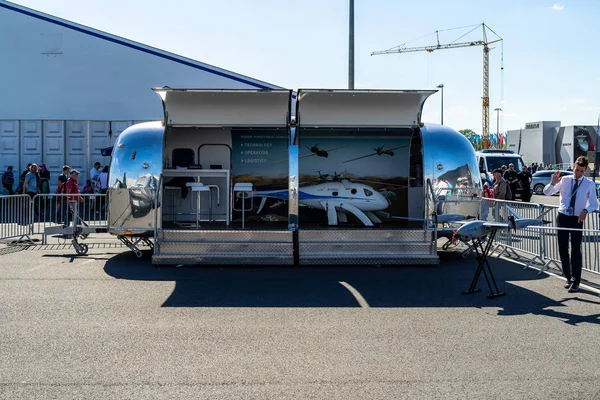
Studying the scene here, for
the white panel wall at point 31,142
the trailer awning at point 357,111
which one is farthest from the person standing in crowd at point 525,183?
the white panel wall at point 31,142

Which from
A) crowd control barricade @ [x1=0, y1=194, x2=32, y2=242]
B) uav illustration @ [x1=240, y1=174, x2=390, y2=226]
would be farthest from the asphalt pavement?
crowd control barricade @ [x1=0, y1=194, x2=32, y2=242]

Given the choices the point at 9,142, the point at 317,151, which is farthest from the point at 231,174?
the point at 9,142

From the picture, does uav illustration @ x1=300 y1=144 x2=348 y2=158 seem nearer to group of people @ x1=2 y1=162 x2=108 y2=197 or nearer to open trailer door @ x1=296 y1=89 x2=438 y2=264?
open trailer door @ x1=296 y1=89 x2=438 y2=264

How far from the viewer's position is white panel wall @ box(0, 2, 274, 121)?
24.8m

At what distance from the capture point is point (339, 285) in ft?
29.3

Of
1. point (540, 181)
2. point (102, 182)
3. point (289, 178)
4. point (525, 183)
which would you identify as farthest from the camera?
point (540, 181)

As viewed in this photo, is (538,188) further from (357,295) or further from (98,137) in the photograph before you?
(357,295)

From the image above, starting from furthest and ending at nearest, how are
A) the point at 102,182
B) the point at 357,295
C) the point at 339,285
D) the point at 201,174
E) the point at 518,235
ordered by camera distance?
1. the point at 102,182
2. the point at 201,174
3. the point at 518,235
4. the point at 339,285
5. the point at 357,295

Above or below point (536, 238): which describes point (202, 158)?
above

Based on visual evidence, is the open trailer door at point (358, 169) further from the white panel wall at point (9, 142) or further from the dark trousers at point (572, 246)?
the white panel wall at point (9, 142)

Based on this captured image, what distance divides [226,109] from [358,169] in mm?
3445

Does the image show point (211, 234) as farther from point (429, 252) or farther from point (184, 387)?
point (184, 387)

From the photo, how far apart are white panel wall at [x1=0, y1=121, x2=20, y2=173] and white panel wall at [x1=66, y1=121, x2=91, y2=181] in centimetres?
198

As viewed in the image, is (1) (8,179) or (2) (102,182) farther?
(1) (8,179)
